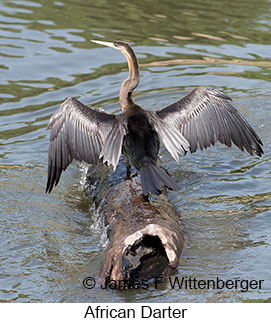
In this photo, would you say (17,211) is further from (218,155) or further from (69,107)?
(218,155)

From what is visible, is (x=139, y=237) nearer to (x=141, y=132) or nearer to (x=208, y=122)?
(x=141, y=132)

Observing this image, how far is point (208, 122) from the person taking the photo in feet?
22.0

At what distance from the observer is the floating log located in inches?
195

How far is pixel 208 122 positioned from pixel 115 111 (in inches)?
97.0

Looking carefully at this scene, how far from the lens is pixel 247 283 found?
4.95 meters

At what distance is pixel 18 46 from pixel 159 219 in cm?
610

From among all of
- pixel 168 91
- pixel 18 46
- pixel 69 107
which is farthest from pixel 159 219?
pixel 18 46
